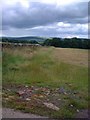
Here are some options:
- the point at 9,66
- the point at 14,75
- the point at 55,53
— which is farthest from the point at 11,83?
the point at 55,53

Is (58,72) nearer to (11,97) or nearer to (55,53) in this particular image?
(11,97)

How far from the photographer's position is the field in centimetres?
586

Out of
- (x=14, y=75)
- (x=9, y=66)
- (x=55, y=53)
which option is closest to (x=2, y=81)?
(x=14, y=75)

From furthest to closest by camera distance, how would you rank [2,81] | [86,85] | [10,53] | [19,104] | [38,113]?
1. [10,53]
2. [86,85]
3. [2,81]
4. [19,104]
5. [38,113]

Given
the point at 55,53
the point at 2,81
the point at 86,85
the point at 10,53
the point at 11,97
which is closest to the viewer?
the point at 11,97

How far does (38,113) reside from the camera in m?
5.49

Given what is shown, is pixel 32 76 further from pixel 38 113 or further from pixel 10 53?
pixel 38 113

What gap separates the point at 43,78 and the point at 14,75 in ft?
2.56

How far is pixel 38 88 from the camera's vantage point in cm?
759

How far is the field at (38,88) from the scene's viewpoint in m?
5.86

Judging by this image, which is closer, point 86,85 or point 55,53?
point 86,85

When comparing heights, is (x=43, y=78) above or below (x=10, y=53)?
below

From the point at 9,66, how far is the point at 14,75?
75 cm

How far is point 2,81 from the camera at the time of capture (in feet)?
26.0
